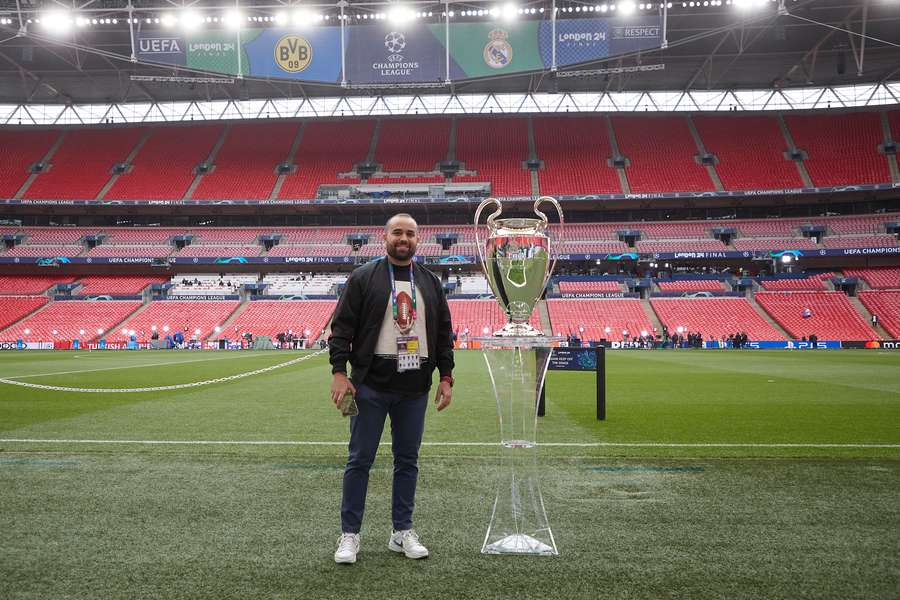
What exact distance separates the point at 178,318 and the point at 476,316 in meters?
19.7

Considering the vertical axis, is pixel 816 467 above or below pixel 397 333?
below

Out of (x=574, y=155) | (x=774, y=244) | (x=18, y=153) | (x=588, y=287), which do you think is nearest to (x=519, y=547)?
(x=588, y=287)

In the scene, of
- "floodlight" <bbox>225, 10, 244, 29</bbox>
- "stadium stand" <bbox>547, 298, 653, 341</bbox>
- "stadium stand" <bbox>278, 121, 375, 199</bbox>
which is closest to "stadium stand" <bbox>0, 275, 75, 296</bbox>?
"stadium stand" <bbox>278, 121, 375, 199</bbox>

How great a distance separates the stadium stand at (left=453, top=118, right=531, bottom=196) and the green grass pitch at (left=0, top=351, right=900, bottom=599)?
137 feet

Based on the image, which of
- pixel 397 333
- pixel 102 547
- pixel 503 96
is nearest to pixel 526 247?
pixel 397 333

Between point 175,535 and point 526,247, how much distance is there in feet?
8.73

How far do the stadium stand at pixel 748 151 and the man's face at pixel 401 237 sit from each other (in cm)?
4774

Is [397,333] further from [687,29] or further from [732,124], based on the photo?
[732,124]

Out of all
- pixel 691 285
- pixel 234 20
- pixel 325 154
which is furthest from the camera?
pixel 325 154

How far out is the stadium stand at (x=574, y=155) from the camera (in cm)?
4809

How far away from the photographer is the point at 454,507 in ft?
14.1

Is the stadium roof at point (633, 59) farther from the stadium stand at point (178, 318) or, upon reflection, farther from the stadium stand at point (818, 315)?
the stadium stand at point (178, 318)

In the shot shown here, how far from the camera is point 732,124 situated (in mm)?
51250

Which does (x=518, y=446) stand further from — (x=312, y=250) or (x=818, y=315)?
(x=312, y=250)
